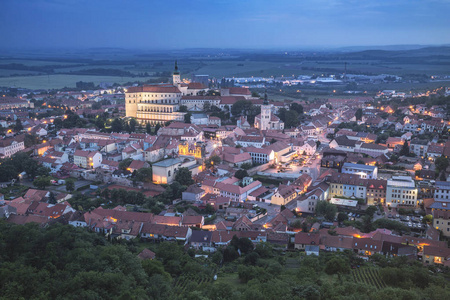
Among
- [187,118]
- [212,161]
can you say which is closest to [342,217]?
[212,161]

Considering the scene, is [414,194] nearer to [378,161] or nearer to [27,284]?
[378,161]

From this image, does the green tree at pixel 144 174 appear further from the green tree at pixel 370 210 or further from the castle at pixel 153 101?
the castle at pixel 153 101

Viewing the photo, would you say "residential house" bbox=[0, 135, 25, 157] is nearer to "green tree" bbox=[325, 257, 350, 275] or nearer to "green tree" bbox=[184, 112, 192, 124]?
"green tree" bbox=[184, 112, 192, 124]

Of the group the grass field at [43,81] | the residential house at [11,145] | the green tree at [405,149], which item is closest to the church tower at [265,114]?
the green tree at [405,149]

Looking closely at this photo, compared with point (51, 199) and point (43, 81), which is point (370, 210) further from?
point (43, 81)

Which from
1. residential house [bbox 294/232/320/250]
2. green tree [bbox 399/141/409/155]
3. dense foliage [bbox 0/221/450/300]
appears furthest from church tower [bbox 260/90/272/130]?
dense foliage [bbox 0/221/450/300]

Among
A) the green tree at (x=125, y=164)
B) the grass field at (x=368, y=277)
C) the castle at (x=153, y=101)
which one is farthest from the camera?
the castle at (x=153, y=101)
